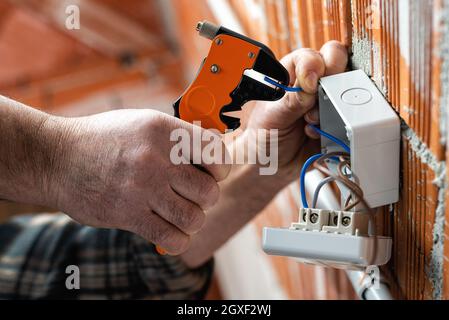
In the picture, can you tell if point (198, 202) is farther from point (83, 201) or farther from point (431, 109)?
point (431, 109)

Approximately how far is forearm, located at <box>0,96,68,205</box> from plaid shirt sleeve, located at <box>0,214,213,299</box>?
1.36 ft

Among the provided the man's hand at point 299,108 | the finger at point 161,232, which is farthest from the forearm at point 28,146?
the man's hand at point 299,108

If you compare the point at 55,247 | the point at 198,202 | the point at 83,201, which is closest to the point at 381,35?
the point at 198,202

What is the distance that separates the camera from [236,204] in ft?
3.38

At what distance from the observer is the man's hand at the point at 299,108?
2.28 feet

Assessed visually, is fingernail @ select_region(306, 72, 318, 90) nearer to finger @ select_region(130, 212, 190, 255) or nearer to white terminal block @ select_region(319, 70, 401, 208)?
white terminal block @ select_region(319, 70, 401, 208)

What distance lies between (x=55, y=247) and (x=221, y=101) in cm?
69

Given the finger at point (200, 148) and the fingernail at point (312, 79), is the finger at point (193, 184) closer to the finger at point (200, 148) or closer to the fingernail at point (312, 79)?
the finger at point (200, 148)

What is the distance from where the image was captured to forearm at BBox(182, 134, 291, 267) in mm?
966

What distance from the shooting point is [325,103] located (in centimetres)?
70

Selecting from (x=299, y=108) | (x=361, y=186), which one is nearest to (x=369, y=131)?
(x=361, y=186)

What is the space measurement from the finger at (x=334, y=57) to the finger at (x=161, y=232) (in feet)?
0.96

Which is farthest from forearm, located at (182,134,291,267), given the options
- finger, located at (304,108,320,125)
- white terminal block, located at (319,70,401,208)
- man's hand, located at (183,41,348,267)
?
white terminal block, located at (319,70,401,208)
